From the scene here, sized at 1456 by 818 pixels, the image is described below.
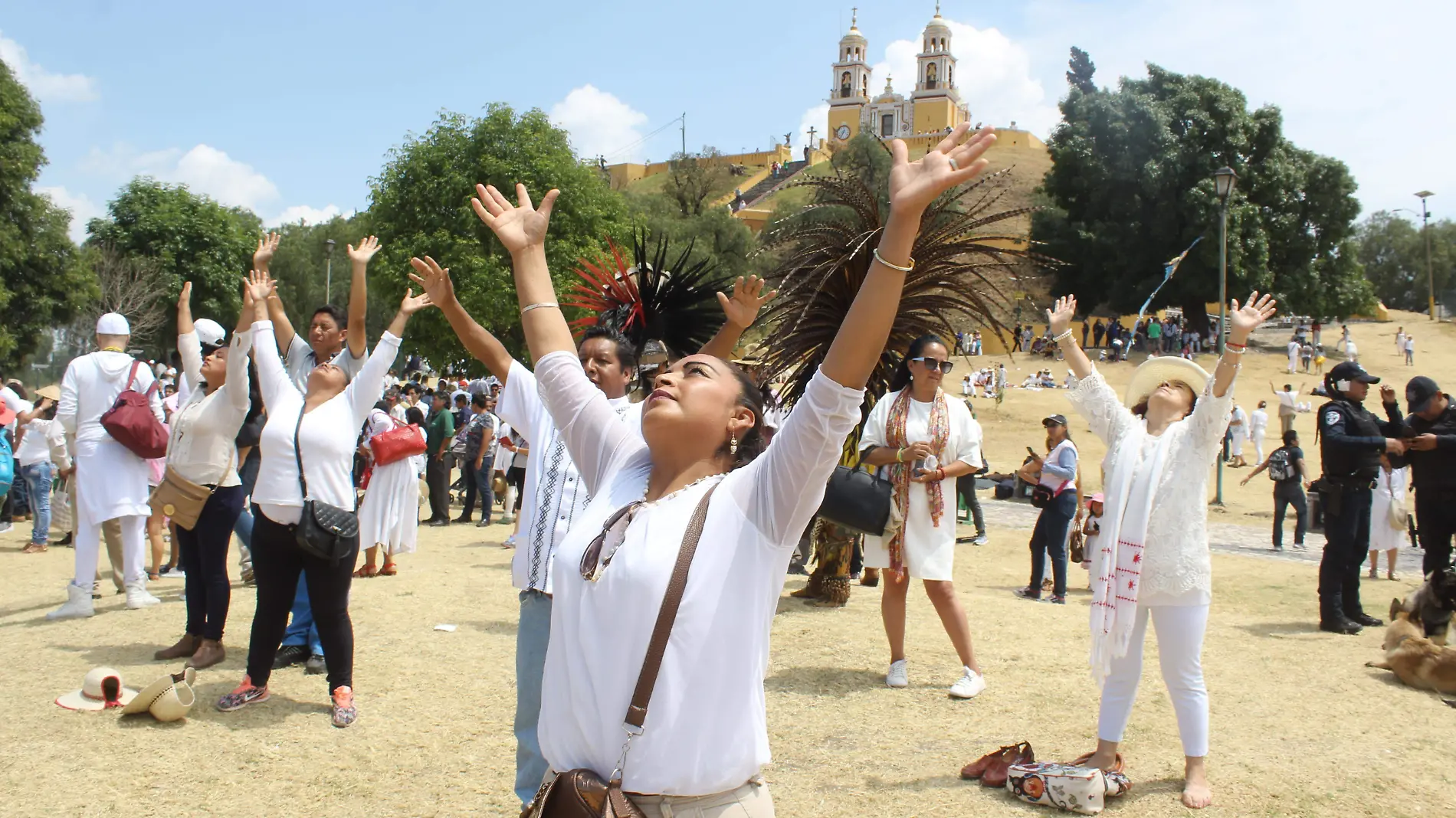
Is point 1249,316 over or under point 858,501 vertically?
over

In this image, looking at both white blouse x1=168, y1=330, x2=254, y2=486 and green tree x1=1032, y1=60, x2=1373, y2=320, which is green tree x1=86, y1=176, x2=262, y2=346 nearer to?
green tree x1=1032, y1=60, x2=1373, y2=320

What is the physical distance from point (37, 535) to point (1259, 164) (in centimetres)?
4405

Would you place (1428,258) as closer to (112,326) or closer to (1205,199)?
(1205,199)

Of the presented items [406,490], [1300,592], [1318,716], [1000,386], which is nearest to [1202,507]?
[1318,716]

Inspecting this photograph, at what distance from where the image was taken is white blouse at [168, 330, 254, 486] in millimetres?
6211

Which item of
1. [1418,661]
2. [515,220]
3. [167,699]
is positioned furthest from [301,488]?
[1418,661]

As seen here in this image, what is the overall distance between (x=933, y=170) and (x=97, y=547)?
743 centimetres

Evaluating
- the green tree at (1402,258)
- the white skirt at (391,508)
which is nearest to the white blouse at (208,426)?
the white skirt at (391,508)

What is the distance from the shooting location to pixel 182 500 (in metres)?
6.14

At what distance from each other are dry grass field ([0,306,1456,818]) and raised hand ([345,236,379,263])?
235 centimetres

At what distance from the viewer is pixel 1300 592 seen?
9914 mm

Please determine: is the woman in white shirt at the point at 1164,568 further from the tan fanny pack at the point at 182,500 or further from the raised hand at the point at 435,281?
the tan fanny pack at the point at 182,500

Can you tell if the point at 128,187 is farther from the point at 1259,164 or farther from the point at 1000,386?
the point at 1259,164

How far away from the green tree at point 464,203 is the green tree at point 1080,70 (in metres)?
45.2
